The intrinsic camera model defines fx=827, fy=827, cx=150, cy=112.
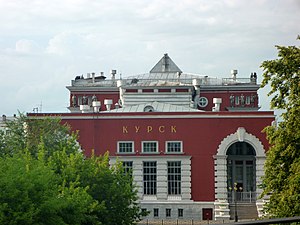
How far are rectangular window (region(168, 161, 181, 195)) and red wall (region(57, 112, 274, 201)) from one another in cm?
92

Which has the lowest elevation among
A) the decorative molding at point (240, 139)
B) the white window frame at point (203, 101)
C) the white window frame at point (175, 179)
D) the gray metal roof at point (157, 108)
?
the white window frame at point (175, 179)

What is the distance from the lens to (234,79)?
72.7 meters

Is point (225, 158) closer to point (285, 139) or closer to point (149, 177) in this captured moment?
point (149, 177)

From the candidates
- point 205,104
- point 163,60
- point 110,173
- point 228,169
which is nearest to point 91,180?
point 110,173

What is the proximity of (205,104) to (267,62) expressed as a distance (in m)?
40.3

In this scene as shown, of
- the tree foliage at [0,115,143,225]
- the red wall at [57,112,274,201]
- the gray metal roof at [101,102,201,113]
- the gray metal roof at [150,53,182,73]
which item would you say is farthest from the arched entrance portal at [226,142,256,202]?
the gray metal roof at [150,53,182,73]

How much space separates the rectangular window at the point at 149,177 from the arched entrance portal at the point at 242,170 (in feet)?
16.7

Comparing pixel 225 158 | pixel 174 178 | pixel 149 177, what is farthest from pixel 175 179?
pixel 225 158

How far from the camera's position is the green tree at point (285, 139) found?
2664 centimetres

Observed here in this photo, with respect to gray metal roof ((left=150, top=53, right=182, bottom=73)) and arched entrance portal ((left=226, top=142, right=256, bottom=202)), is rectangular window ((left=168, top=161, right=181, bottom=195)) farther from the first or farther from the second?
gray metal roof ((left=150, top=53, right=182, bottom=73))

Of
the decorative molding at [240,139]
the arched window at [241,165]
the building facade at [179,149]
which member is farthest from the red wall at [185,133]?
the arched window at [241,165]

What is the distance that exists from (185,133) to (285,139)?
25.1 meters

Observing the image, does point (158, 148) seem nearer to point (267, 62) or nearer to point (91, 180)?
point (91, 180)

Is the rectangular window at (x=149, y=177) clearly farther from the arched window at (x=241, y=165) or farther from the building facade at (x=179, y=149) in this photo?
the arched window at (x=241, y=165)
